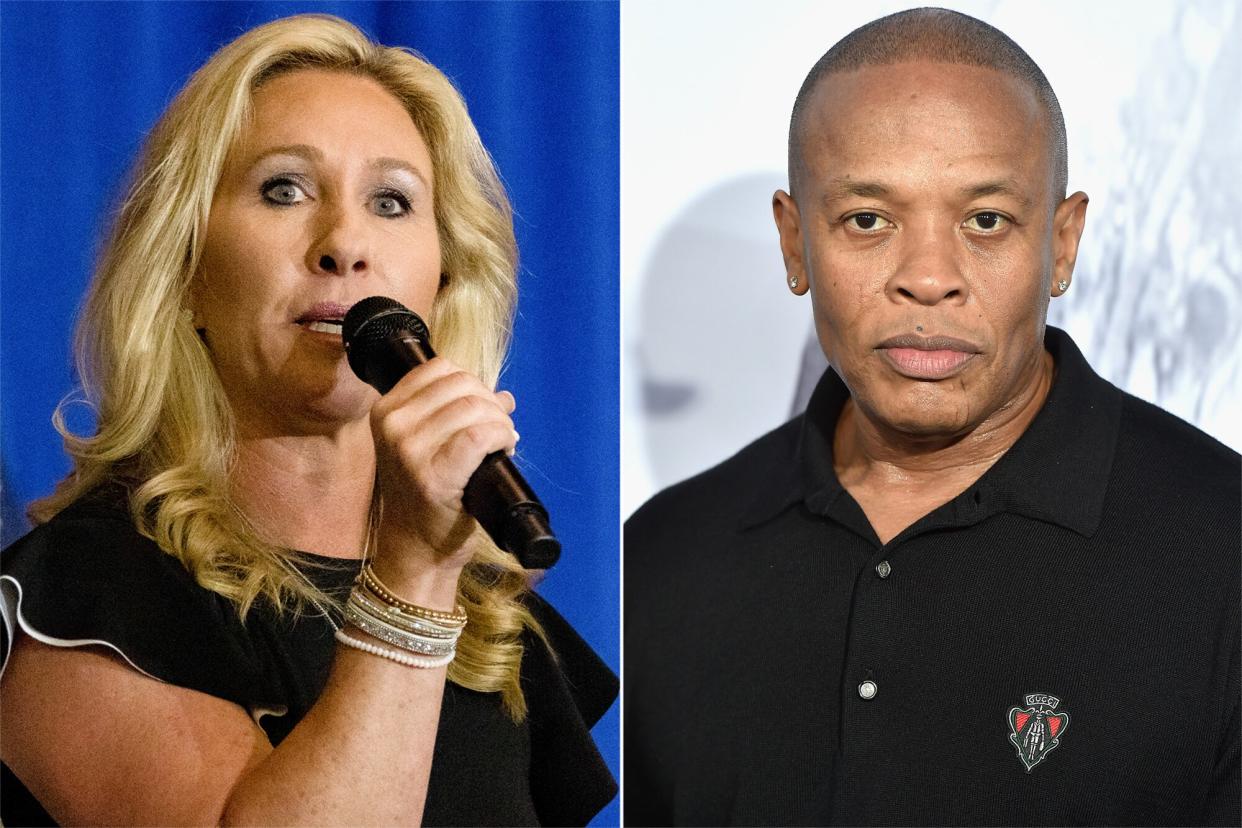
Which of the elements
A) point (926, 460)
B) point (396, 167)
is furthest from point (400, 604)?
point (926, 460)

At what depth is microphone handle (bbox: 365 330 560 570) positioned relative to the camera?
133 centimetres

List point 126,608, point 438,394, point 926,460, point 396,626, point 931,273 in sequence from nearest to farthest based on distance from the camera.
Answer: point 438,394 → point 396,626 → point 126,608 → point 931,273 → point 926,460

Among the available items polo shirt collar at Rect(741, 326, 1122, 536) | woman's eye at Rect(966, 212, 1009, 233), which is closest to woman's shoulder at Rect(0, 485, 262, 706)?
polo shirt collar at Rect(741, 326, 1122, 536)

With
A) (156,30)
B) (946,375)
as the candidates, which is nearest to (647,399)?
(946,375)

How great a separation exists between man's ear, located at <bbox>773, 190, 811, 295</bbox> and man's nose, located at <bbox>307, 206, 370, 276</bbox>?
1.89ft

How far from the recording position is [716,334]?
2246mm

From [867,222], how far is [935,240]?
3.7 inches

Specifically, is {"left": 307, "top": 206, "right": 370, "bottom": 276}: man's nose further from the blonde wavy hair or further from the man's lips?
the man's lips

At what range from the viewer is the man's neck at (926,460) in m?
2.01

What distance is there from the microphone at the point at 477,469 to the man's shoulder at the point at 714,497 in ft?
2.29

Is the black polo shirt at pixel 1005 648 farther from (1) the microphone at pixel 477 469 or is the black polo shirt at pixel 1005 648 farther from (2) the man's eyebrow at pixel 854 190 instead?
(1) the microphone at pixel 477 469

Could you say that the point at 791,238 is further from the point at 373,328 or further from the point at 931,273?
the point at 373,328

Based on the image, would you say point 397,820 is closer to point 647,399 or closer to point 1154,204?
point 647,399

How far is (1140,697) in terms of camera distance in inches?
73.9
